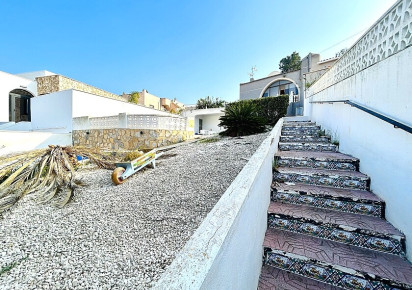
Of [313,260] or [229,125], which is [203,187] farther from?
[229,125]

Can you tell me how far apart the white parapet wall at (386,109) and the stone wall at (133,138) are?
7.09 metres

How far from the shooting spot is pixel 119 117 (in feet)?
29.1

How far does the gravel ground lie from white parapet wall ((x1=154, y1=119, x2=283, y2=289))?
26.7 inches

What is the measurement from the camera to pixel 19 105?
1301 centimetres

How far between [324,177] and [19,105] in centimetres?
1915

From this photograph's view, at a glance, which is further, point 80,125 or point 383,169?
point 80,125

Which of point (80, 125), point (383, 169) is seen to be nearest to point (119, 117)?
point (80, 125)

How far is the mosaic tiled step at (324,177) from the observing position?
2541 millimetres

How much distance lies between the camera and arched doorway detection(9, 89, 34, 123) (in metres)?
12.4

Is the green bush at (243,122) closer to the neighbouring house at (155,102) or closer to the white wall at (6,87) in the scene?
the white wall at (6,87)

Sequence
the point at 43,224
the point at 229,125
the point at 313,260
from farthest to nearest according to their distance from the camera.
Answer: the point at 229,125 → the point at 43,224 → the point at 313,260

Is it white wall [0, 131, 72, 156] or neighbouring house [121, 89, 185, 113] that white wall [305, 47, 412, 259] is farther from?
neighbouring house [121, 89, 185, 113]

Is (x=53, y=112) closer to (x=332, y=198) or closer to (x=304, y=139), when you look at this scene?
(x=304, y=139)

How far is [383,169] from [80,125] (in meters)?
12.5
